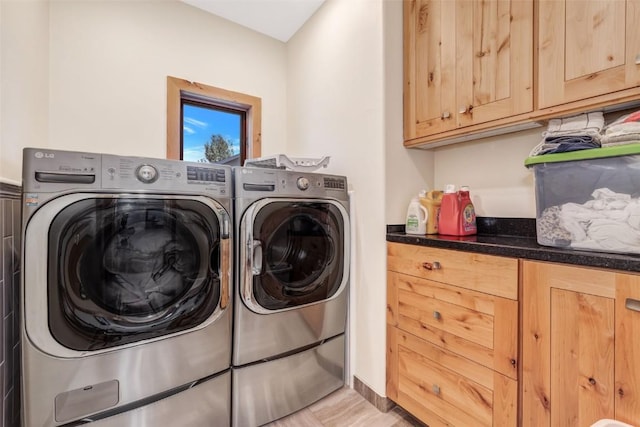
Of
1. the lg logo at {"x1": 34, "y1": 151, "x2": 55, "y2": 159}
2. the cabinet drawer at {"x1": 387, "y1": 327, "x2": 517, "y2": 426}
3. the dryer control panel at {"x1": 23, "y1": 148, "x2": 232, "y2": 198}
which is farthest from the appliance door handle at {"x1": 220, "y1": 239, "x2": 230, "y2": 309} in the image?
the cabinet drawer at {"x1": 387, "y1": 327, "x2": 517, "y2": 426}

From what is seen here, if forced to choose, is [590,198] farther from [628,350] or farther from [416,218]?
[416,218]

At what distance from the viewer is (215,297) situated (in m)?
1.29

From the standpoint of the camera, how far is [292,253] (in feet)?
5.20

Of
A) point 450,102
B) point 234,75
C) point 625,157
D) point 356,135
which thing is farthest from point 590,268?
point 234,75

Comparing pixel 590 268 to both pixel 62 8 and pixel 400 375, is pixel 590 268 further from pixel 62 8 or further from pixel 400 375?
pixel 62 8

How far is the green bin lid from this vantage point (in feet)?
2.95

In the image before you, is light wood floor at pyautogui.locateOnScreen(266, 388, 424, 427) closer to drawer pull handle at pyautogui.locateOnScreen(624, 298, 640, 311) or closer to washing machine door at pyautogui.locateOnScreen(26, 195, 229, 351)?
washing machine door at pyautogui.locateOnScreen(26, 195, 229, 351)

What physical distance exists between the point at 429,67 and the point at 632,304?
1285 mm

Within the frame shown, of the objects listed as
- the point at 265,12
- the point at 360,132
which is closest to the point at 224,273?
the point at 360,132

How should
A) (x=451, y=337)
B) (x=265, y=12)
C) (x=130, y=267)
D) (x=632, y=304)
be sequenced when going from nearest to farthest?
(x=632, y=304)
(x=130, y=267)
(x=451, y=337)
(x=265, y=12)

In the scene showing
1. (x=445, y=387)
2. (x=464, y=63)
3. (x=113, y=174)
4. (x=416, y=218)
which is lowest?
(x=445, y=387)

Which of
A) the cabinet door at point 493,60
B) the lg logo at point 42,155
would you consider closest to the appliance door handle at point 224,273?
the lg logo at point 42,155

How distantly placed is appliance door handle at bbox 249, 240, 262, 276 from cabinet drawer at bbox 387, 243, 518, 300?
2.22ft

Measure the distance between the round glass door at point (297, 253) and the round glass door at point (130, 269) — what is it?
0.73ft
